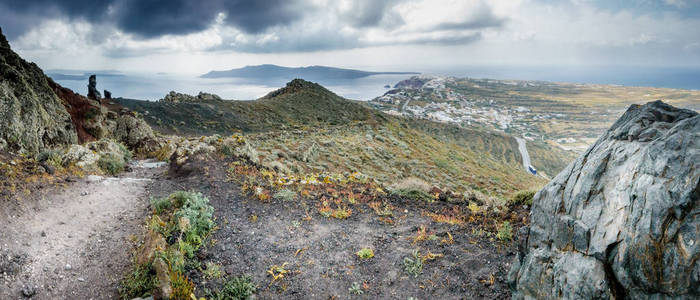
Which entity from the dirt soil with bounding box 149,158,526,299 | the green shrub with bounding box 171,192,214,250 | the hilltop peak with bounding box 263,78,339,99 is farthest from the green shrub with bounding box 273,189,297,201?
the hilltop peak with bounding box 263,78,339,99

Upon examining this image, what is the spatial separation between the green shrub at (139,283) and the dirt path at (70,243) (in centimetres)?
22

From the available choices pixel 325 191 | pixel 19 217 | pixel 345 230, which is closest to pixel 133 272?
pixel 19 217

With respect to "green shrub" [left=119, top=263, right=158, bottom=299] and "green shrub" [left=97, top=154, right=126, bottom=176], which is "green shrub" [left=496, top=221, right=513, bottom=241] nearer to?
"green shrub" [left=119, top=263, right=158, bottom=299]

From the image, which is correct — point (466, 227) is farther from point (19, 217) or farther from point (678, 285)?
point (19, 217)

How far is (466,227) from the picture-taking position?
11734 mm

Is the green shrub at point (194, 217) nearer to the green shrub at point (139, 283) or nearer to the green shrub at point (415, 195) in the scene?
the green shrub at point (139, 283)

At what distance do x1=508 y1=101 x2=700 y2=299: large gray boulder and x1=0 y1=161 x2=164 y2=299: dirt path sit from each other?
31.1 ft

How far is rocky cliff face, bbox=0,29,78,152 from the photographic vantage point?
13781mm

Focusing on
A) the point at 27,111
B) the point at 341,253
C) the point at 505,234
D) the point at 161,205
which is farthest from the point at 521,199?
the point at 27,111

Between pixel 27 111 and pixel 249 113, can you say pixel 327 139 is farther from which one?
pixel 249 113

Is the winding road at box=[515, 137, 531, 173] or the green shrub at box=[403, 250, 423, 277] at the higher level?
the green shrub at box=[403, 250, 423, 277]

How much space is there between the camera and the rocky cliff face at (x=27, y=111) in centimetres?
1378

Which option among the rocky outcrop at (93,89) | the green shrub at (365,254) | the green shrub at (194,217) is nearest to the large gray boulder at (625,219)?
the green shrub at (365,254)

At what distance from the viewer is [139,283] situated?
7461mm
